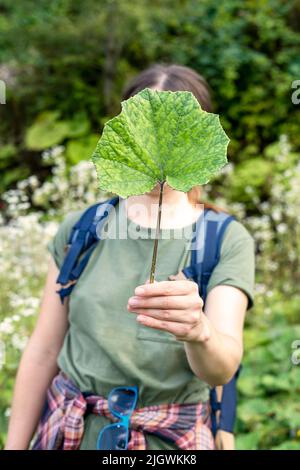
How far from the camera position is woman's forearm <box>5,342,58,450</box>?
4.76 feet

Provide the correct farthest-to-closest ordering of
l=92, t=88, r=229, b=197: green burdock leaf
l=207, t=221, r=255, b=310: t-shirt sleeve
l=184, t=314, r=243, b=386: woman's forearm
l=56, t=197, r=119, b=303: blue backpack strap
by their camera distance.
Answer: l=56, t=197, r=119, b=303: blue backpack strap, l=207, t=221, r=255, b=310: t-shirt sleeve, l=184, t=314, r=243, b=386: woman's forearm, l=92, t=88, r=229, b=197: green burdock leaf

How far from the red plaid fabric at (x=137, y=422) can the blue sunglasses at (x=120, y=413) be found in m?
0.01

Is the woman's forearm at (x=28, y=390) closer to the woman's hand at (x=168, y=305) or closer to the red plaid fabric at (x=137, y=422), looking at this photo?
the red plaid fabric at (x=137, y=422)

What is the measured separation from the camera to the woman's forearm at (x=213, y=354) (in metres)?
1.03

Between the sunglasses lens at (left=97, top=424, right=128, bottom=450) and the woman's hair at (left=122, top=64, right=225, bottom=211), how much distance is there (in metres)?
0.55

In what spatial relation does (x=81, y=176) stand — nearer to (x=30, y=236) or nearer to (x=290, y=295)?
(x=30, y=236)

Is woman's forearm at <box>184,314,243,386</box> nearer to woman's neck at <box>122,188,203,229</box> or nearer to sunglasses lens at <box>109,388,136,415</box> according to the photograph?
sunglasses lens at <box>109,388,136,415</box>

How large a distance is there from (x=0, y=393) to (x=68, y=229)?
3.24 ft

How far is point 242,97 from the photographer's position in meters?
5.38

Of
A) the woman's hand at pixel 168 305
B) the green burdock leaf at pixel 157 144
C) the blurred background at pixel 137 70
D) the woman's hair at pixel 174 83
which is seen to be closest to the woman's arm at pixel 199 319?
the woman's hand at pixel 168 305

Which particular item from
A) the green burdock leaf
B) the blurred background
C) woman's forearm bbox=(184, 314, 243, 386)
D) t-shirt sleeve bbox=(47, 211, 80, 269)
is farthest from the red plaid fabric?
the blurred background

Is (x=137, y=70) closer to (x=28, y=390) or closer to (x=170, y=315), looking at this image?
(x=28, y=390)

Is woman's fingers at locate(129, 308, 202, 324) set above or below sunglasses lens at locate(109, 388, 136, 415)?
above

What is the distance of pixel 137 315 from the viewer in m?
1.28
